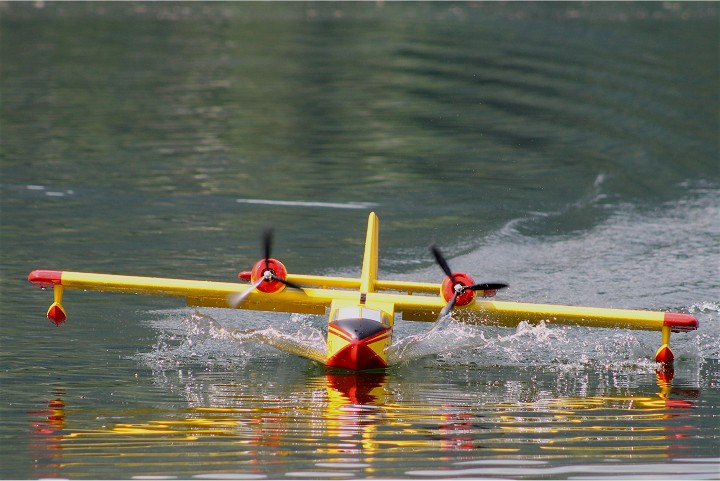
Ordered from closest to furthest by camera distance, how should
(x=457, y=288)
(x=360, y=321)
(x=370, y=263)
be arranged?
(x=360, y=321) → (x=457, y=288) → (x=370, y=263)

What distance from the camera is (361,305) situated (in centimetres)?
1633

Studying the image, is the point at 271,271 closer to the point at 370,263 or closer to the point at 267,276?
the point at 267,276

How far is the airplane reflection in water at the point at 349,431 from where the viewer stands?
38.3 feet

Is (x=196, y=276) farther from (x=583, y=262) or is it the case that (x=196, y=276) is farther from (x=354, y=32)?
(x=354, y=32)

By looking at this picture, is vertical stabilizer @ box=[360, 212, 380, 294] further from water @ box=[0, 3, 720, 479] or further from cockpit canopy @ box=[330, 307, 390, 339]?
water @ box=[0, 3, 720, 479]

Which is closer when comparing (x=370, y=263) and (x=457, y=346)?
(x=457, y=346)

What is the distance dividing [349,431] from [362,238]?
469 inches

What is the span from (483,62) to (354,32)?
16.5 metres

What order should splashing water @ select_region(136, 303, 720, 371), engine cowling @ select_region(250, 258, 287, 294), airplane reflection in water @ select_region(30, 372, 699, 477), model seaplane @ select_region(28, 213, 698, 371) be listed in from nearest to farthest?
1. airplane reflection in water @ select_region(30, 372, 699, 477)
2. model seaplane @ select_region(28, 213, 698, 371)
3. splashing water @ select_region(136, 303, 720, 371)
4. engine cowling @ select_region(250, 258, 287, 294)

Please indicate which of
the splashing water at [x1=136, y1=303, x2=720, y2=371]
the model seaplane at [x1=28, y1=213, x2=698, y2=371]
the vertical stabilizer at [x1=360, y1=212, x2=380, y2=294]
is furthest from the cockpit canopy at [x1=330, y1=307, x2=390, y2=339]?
the vertical stabilizer at [x1=360, y1=212, x2=380, y2=294]

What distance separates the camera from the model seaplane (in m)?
15.6

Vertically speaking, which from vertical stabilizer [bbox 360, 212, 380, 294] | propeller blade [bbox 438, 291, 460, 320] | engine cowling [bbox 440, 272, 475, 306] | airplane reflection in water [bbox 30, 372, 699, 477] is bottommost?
airplane reflection in water [bbox 30, 372, 699, 477]

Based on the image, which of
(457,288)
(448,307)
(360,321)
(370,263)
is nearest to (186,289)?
(360,321)

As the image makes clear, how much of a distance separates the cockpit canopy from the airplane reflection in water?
2.69 ft
